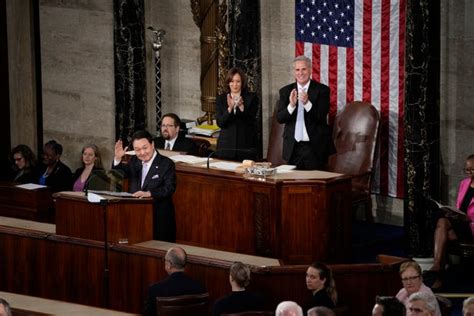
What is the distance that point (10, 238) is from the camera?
44.7ft

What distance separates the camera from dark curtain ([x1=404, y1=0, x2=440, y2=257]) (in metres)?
14.0

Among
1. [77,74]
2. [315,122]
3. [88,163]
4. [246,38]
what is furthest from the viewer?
[77,74]

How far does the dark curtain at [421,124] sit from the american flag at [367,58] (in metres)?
1.54

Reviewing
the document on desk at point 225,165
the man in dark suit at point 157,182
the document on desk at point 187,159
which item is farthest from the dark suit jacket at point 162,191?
the document on desk at point 187,159

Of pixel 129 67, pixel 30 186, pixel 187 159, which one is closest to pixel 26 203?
Answer: pixel 30 186

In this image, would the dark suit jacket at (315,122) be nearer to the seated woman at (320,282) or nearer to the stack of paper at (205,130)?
the stack of paper at (205,130)

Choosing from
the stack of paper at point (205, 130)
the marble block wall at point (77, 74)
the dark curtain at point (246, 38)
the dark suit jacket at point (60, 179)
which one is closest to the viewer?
the dark suit jacket at point (60, 179)

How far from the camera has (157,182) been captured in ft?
43.5

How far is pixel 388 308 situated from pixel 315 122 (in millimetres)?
4900

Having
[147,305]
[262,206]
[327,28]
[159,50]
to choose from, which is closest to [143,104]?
[159,50]

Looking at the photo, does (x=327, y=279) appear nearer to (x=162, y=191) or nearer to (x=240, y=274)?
(x=240, y=274)

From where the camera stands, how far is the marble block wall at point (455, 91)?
15.2 m

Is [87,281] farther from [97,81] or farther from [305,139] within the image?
[97,81]

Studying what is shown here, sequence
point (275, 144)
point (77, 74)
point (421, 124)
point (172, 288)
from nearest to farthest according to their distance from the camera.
Answer: point (172, 288), point (421, 124), point (275, 144), point (77, 74)
